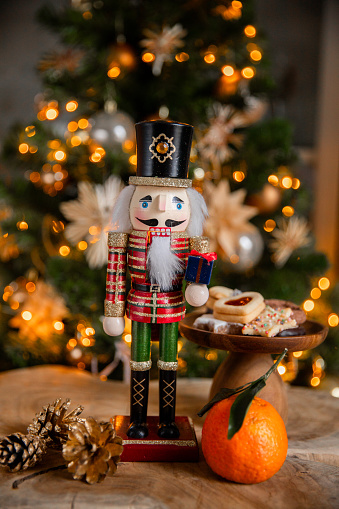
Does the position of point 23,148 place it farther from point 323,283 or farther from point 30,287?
point 323,283

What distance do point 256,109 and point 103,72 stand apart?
0.47 meters

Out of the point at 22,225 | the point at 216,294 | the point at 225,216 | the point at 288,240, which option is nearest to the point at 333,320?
the point at 288,240

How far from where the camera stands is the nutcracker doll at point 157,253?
0.78 m

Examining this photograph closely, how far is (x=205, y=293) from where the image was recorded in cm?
78

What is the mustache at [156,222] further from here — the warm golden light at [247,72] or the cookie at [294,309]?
the warm golden light at [247,72]

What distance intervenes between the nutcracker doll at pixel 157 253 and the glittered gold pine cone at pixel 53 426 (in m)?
0.11

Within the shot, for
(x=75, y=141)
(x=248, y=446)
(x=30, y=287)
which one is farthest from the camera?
(x=30, y=287)

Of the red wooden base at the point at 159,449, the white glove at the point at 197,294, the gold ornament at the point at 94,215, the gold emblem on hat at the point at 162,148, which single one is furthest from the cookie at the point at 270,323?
the gold ornament at the point at 94,215

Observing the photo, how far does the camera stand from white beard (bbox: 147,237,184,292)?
2.54 ft

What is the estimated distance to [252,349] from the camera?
0.80m

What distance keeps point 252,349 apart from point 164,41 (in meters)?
0.87

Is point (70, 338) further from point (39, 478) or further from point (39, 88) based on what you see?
point (39, 88)

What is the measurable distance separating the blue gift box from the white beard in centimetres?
3

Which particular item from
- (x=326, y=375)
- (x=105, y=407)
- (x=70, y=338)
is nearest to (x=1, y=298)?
(x=70, y=338)
